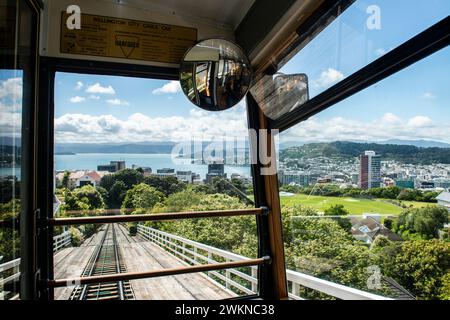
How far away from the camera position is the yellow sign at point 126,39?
2328 millimetres

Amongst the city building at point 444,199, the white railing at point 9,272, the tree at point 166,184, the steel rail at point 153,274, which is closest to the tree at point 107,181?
the tree at point 166,184

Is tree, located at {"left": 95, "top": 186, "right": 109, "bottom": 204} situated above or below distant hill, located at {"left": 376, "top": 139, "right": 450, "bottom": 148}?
below

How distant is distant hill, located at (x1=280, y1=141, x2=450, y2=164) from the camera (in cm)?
137

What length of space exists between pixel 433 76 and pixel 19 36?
85.7 inches

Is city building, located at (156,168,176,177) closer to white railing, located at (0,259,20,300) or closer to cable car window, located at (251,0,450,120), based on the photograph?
cable car window, located at (251,0,450,120)

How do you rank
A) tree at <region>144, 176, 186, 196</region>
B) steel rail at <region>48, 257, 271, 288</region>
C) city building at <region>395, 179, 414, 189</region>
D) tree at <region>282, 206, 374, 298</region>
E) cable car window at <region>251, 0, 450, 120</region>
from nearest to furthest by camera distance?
cable car window at <region>251, 0, 450, 120</region> → city building at <region>395, 179, 414, 189</region> → tree at <region>282, 206, 374, 298</region> → steel rail at <region>48, 257, 271, 288</region> → tree at <region>144, 176, 186, 196</region>

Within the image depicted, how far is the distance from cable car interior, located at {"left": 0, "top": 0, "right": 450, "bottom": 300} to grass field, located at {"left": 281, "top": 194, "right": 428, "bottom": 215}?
0.03 feet

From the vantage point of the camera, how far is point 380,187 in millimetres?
1641

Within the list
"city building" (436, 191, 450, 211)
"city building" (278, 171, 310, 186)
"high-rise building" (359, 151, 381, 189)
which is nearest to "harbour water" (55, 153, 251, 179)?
"city building" (278, 171, 310, 186)

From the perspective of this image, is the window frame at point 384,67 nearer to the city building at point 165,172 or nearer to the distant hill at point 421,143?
the distant hill at point 421,143

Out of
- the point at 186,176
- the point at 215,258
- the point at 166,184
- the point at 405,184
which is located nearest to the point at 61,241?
the point at 166,184

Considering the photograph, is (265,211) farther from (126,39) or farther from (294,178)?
(126,39)

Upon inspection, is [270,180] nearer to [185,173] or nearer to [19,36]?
[185,173]
